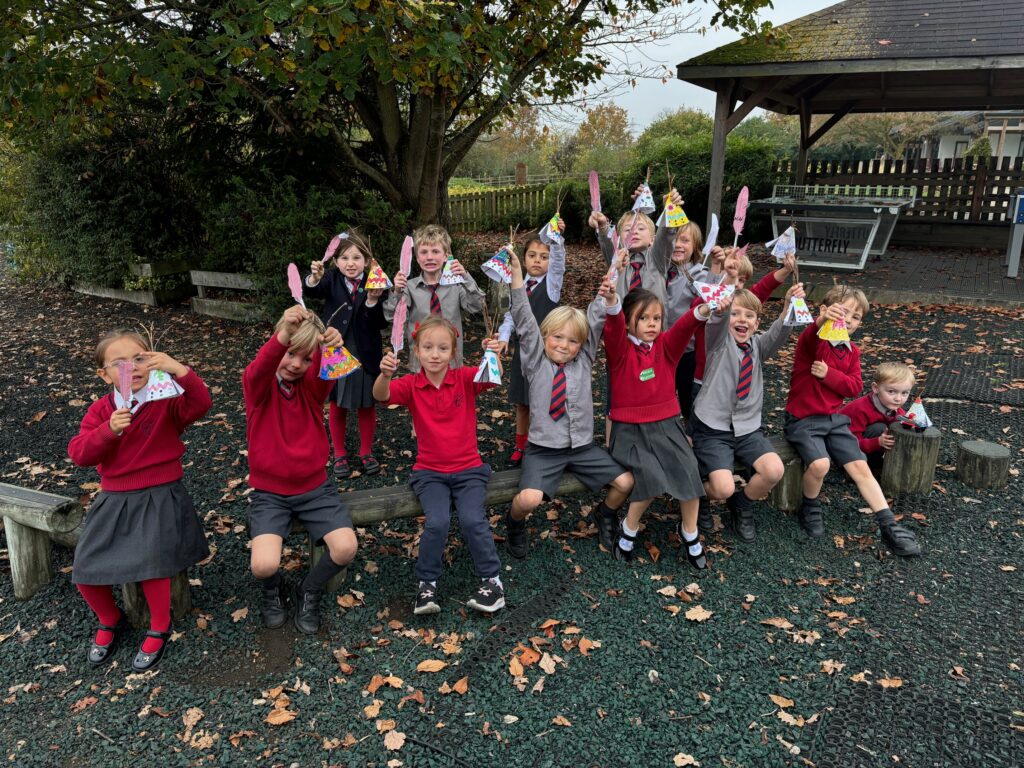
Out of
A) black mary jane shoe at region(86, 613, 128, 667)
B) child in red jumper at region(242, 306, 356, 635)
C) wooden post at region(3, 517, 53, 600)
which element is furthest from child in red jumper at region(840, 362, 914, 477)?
wooden post at region(3, 517, 53, 600)

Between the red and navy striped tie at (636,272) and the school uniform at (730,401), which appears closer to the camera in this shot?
the school uniform at (730,401)

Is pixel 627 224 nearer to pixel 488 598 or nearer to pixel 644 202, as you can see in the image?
pixel 644 202

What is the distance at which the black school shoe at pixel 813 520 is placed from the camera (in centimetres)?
402

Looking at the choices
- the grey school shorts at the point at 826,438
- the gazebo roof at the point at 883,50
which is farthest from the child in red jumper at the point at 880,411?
the gazebo roof at the point at 883,50

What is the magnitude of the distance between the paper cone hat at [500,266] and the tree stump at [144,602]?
2.00 m

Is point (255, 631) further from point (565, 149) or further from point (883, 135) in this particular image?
point (883, 135)

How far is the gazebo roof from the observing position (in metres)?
8.89

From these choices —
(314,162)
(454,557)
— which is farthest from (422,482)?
(314,162)

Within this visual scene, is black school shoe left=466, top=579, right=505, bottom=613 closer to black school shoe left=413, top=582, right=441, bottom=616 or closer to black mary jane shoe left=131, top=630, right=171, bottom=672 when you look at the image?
black school shoe left=413, top=582, right=441, bottom=616

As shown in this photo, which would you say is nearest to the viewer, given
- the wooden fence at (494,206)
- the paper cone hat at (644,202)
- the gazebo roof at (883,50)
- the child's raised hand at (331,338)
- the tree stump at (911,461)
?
the child's raised hand at (331,338)

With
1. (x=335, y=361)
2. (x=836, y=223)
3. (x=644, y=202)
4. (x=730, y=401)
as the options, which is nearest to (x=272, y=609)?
(x=335, y=361)

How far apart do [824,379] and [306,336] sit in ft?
9.15

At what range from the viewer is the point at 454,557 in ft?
12.6

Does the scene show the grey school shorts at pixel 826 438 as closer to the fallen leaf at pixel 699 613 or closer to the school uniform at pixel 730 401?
the school uniform at pixel 730 401
